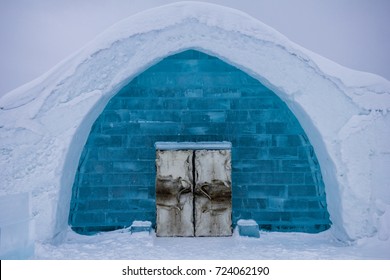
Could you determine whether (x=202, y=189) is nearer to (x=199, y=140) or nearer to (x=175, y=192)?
(x=175, y=192)

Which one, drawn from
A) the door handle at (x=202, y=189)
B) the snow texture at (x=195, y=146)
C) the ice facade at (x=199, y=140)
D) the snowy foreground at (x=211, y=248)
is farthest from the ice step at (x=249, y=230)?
the snow texture at (x=195, y=146)

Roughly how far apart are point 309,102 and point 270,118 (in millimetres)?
683

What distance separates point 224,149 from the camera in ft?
15.0

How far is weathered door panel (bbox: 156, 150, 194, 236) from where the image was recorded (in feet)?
14.9

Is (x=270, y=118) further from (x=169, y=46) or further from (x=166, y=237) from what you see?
(x=166, y=237)

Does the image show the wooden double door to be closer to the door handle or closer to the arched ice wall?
the door handle

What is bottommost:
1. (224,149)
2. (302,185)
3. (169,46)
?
(302,185)

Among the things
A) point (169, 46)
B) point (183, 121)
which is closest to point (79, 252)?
point (183, 121)

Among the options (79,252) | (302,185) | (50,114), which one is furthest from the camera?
(302,185)

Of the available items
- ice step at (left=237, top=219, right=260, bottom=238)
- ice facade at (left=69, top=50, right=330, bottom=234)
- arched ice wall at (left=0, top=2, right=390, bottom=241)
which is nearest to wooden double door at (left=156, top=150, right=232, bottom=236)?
ice step at (left=237, top=219, right=260, bottom=238)

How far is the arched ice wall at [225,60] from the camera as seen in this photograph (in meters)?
4.27

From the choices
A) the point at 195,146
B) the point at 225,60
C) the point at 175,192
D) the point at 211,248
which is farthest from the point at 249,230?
the point at 225,60

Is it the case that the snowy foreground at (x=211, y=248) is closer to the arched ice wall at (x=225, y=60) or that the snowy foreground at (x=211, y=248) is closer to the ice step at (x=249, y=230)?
the ice step at (x=249, y=230)

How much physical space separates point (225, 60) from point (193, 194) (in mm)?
2113
